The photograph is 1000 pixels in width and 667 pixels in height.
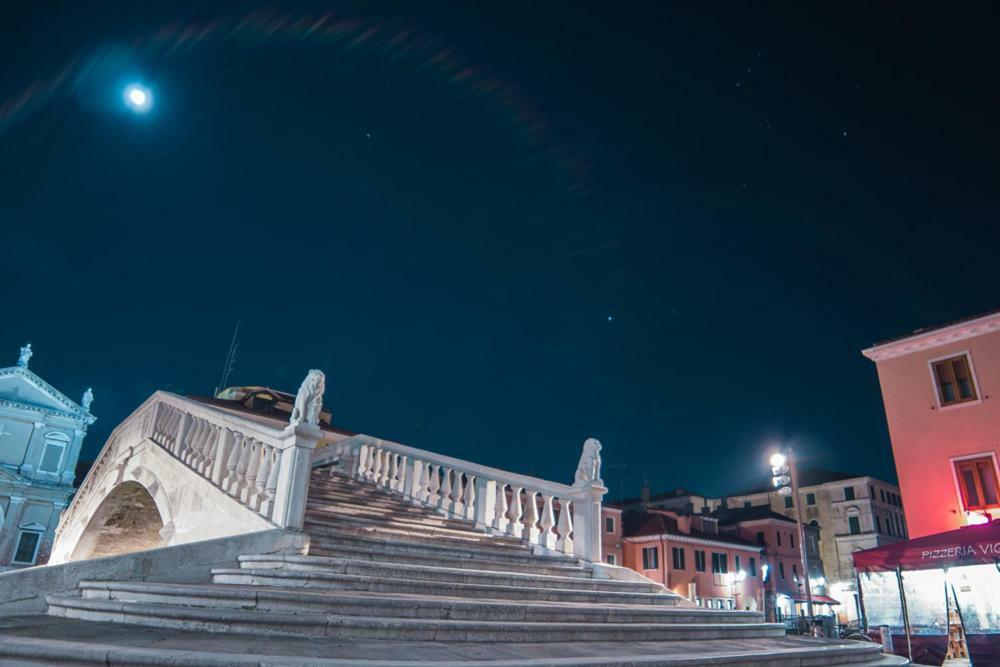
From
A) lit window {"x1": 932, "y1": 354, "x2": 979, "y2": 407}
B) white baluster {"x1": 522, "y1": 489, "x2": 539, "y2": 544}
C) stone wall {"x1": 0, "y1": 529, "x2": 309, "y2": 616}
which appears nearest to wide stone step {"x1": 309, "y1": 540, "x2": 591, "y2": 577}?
stone wall {"x1": 0, "y1": 529, "x2": 309, "y2": 616}

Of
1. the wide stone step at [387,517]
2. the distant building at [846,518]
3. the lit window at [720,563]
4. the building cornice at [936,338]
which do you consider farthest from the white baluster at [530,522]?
the distant building at [846,518]

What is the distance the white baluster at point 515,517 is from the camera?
33.7 ft

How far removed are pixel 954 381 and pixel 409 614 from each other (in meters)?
21.9

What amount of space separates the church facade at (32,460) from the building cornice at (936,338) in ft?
140

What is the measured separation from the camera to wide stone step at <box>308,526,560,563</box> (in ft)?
24.0

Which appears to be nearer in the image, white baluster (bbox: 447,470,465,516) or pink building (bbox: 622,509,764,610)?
white baluster (bbox: 447,470,465,516)

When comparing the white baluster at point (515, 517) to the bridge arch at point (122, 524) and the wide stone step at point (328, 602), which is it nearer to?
the wide stone step at point (328, 602)

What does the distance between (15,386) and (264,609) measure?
139 feet

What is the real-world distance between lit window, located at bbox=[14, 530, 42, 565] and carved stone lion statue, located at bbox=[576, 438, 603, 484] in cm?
3899

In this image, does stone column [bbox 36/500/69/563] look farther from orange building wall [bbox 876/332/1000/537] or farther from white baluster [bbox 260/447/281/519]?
orange building wall [bbox 876/332/1000/537]

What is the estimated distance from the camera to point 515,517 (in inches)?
411

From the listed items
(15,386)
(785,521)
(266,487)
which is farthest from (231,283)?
(266,487)

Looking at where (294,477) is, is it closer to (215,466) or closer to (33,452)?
(215,466)

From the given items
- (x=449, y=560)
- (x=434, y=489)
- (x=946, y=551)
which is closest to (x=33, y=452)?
(x=434, y=489)
